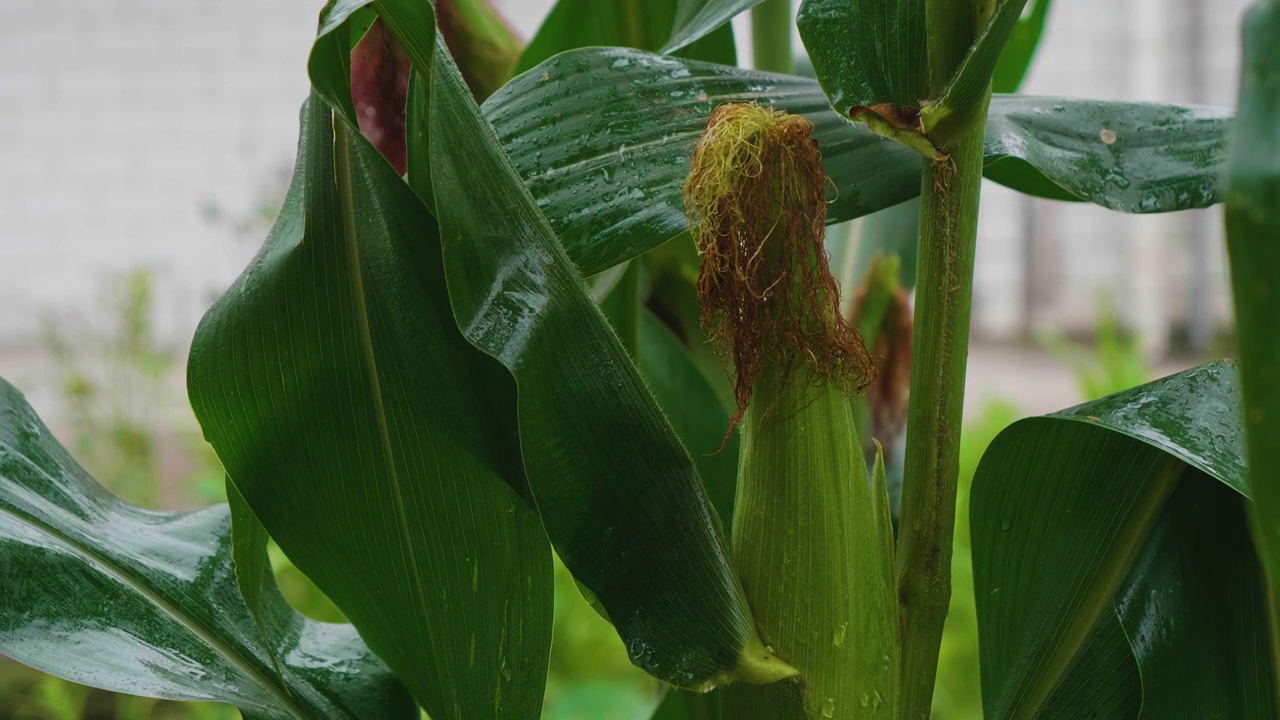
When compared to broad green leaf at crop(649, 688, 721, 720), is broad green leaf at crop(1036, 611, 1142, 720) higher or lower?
higher

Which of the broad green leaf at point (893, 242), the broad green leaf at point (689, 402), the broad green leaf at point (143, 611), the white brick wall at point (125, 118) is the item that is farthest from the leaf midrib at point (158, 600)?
the white brick wall at point (125, 118)

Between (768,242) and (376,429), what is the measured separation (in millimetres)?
155

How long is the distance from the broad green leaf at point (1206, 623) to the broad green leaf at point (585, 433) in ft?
0.51

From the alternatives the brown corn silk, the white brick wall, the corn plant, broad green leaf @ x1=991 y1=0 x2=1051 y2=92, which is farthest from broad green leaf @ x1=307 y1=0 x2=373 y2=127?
the white brick wall

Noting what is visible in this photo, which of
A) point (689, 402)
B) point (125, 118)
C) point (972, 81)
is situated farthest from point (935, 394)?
point (125, 118)

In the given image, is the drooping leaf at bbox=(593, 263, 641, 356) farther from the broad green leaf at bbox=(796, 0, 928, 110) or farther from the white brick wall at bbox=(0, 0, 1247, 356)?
the white brick wall at bbox=(0, 0, 1247, 356)

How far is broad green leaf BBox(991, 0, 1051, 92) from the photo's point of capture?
0.62m

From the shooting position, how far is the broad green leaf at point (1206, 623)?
37 cm

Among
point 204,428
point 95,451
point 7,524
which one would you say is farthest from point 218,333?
point 95,451

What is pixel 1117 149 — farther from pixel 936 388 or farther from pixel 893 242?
pixel 893 242

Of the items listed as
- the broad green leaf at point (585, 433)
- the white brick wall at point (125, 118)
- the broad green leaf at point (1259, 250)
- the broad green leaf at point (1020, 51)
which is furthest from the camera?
the white brick wall at point (125, 118)

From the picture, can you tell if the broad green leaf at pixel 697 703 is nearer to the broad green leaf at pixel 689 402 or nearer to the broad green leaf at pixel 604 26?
the broad green leaf at pixel 689 402

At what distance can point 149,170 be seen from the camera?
8.46 ft

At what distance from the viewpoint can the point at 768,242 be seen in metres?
0.33
